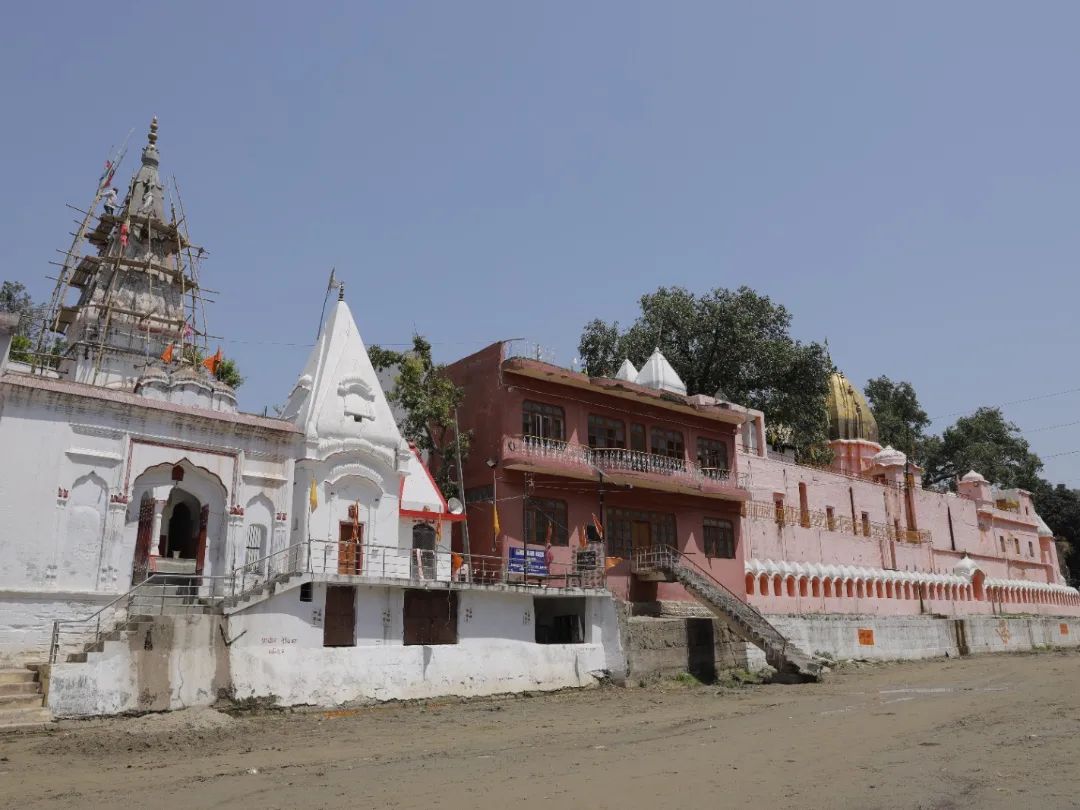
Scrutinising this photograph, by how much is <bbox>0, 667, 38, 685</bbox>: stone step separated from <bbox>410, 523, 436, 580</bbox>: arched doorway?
9.03 metres

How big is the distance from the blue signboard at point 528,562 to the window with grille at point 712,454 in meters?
9.05

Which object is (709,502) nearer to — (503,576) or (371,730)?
(503,576)

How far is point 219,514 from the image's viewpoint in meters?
21.3

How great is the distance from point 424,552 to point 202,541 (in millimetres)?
5410

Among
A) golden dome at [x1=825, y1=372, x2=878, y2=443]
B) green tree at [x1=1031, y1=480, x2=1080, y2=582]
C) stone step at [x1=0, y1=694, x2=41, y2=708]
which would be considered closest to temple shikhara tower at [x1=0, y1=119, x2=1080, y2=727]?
stone step at [x1=0, y1=694, x2=41, y2=708]

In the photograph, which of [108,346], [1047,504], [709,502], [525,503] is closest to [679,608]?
[709,502]

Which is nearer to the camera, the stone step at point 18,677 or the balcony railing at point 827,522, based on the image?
the stone step at point 18,677

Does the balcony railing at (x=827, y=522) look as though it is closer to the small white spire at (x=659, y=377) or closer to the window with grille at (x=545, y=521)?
the small white spire at (x=659, y=377)

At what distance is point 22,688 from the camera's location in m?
16.1

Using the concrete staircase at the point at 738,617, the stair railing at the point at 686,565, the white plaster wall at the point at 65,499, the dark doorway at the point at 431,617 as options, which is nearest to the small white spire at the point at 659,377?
the stair railing at the point at 686,565

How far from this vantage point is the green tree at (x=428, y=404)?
88.3 feet

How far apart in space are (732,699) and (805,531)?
15721 mm

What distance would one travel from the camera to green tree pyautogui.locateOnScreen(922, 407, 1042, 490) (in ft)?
201

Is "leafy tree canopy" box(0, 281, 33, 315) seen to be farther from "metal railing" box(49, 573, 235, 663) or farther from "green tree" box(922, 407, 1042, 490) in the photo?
"green tree" box(922, 407, 1042, 490)
